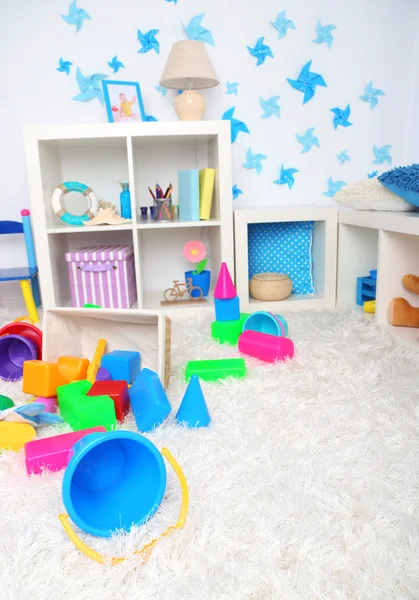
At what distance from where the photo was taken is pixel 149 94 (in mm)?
1831

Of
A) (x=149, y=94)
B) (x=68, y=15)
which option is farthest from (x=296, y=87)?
(x=68, y=15)

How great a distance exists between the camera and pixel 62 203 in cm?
166

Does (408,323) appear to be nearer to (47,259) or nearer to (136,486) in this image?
(136,486)

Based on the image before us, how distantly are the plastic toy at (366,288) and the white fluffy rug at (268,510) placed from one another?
2.13 ft

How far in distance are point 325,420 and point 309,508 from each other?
0.26 m

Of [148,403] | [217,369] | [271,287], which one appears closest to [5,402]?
[148,403]

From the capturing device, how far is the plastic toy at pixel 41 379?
982mm

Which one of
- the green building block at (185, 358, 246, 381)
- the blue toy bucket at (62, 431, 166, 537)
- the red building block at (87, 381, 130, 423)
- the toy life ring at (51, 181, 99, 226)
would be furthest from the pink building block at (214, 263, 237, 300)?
the blue toy bucket at (62, 431, 166, 537)

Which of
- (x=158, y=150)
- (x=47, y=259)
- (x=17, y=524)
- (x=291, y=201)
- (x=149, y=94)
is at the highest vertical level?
(x=149, y=94)

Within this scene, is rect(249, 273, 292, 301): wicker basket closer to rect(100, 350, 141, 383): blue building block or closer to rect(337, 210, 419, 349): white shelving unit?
rect(337, 210, 419, 349): white shelving unit

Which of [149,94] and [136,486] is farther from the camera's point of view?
[149,94]

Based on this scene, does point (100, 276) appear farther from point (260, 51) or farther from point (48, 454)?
point (260, 51)

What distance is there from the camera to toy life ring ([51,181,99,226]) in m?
1.64

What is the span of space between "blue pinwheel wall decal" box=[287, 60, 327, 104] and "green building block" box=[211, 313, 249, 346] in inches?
43.1
